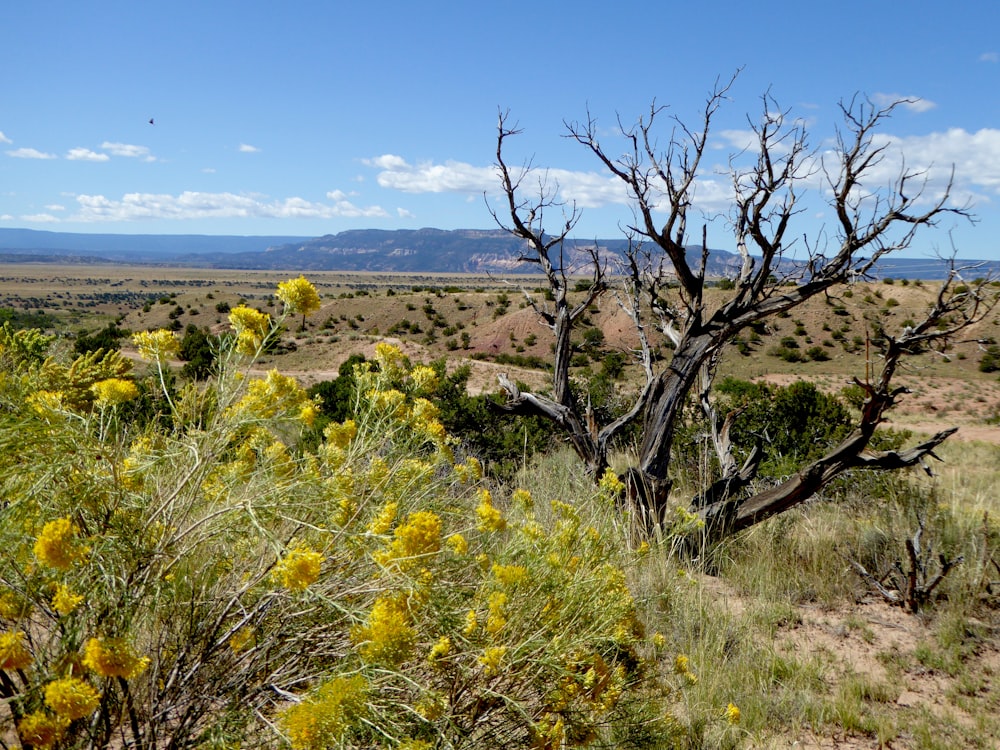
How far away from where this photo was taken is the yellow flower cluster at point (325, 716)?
1.55 meters

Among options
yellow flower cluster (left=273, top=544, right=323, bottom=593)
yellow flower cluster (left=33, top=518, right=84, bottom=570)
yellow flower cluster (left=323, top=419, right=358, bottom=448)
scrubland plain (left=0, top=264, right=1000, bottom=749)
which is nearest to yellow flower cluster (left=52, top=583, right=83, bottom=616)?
yellow flower cluster (left=33, top=518, right=84, bottom=570)

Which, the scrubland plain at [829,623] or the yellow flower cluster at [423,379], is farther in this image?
the scrubland plain at [829,623]

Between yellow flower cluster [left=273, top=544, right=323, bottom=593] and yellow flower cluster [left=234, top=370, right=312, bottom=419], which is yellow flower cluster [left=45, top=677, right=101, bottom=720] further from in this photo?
yellow flower cluster [left=234, top=370, right=312, bottom=419]

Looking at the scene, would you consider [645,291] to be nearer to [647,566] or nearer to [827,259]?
[827,259]

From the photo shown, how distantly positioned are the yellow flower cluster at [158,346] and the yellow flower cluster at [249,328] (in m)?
0.23

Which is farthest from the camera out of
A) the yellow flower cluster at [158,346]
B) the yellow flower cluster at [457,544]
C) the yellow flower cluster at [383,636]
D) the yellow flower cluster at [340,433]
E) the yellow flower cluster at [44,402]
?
the yellow flower cluster at [340,433]

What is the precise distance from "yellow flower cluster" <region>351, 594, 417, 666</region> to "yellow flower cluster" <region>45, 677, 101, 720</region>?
58cm

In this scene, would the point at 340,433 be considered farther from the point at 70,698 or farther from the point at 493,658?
the point at 70,698

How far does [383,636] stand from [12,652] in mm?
799

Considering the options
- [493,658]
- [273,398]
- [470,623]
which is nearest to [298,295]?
[273,398]

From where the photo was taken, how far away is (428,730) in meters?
1.92

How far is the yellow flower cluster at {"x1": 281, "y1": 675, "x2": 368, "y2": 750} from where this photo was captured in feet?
5.10

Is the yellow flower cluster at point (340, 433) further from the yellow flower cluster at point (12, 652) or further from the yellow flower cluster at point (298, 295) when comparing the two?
the yellow flower cluster at point (12, 652)

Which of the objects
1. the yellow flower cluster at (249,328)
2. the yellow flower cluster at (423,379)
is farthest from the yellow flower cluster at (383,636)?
the yellow flower cluster at (423,379)
